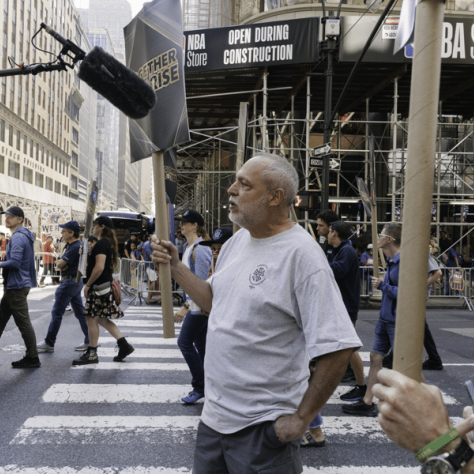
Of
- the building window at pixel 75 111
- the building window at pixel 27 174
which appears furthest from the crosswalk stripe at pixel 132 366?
the building window at pixel 75 111

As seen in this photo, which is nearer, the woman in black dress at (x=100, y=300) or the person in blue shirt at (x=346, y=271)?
the person in blue shirt at (x=346, y=271)

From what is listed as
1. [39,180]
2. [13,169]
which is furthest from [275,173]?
[39,180]

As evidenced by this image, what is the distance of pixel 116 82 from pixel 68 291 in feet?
19.3

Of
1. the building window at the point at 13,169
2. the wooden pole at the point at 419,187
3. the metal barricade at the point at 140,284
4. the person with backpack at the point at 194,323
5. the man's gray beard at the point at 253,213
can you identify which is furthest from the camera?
the building window at the point at 13,169

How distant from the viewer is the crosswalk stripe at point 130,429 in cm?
432

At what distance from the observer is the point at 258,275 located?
2.05 m

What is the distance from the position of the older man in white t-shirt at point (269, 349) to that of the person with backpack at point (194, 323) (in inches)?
122

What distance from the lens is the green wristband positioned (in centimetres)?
108

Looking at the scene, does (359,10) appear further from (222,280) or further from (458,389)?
(222,280)

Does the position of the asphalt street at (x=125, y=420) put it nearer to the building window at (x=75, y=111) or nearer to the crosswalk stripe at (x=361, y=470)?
the crosswalk stripe at (x=361, y=470)

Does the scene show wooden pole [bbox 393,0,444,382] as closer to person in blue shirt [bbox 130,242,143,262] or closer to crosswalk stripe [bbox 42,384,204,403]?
crosswalk stripe [bbox 42,384,204,403]

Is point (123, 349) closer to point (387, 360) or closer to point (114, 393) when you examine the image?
point (114, 393)

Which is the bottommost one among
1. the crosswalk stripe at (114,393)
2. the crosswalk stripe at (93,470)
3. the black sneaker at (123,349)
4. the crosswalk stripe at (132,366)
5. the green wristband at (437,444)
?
the crosswalk stripe at (132,366)

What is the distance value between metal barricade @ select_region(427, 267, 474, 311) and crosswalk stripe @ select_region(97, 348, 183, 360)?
9.50 meters
